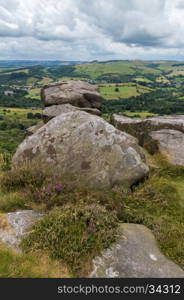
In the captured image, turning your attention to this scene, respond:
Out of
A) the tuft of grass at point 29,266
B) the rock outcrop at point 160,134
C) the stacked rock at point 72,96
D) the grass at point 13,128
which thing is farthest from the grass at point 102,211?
the grass at point 13,128

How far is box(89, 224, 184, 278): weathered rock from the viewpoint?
572cm

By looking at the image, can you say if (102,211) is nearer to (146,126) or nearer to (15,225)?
(15,225)

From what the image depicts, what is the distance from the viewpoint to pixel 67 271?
5672mm

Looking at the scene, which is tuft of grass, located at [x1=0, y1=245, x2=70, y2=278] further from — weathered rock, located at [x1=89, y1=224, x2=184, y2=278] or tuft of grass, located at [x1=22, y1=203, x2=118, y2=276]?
weathered rock, located at [x1=89, y1=224, x2=184, y2=278]

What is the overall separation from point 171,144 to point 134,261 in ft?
35.0

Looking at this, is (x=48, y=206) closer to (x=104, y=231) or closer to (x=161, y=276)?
(x=104, y=231)

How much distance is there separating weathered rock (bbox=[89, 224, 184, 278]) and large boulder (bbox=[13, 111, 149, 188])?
3.83 m

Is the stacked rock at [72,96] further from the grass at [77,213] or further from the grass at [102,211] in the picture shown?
the grass at [102,211]

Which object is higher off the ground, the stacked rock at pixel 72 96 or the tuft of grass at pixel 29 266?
the stacked rock at pixel 72 96

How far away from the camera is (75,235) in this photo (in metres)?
6.42

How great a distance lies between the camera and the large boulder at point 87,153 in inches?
414

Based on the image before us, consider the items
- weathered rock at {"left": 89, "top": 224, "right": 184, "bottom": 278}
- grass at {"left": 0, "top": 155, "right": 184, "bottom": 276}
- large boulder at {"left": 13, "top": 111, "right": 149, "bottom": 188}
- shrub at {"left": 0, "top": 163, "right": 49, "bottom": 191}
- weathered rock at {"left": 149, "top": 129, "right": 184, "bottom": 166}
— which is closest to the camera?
weathered rock at {"left": 89, "top": 224, "right": 184, "bottom": 278}

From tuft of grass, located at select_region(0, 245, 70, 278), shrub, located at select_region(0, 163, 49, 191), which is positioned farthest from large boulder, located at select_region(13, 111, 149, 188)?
tuft of grass, located at select_region(0, 245, 70, 278)

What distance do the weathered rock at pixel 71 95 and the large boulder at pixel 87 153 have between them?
13.9 m
